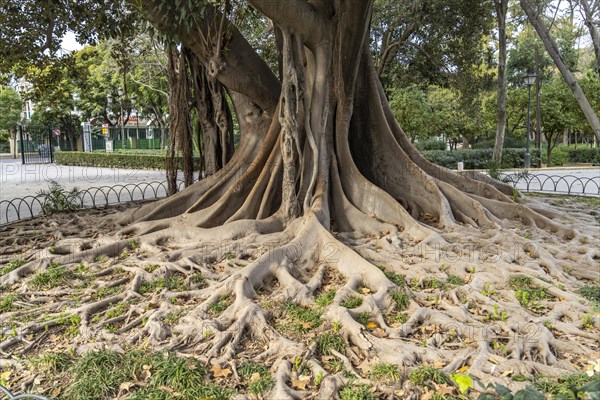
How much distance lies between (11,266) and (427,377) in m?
4.61

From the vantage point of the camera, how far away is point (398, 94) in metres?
19.1

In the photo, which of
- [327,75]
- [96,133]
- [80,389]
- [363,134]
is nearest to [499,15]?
[363,134]

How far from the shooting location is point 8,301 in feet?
14.1

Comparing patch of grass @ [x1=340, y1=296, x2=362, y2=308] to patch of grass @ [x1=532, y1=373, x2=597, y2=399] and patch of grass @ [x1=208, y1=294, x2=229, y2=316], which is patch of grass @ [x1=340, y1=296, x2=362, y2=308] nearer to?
patch of grass @ [x1=208, y1=294, x2=229, y2=316]

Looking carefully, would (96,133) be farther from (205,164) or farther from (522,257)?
(522,257)

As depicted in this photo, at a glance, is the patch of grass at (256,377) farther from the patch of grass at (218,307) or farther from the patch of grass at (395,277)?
the patch of grass at (395,277)

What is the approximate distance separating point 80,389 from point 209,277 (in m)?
1.93

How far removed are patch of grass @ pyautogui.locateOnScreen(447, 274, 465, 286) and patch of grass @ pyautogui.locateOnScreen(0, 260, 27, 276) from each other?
4.60 metres

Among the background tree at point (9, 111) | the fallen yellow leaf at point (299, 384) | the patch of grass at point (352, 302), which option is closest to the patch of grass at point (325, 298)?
the patch of grass at point (352, 302)

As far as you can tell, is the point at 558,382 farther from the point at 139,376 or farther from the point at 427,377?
the point at 139,376

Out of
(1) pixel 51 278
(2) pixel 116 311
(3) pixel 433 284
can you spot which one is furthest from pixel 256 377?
(1) pixel 51 278

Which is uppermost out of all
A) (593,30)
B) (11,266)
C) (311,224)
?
(593,30)

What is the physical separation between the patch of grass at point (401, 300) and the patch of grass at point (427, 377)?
3.30 feet

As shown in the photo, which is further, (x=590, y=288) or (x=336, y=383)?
(x=590, y=288)
